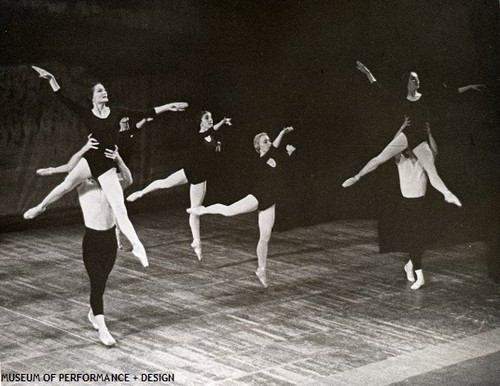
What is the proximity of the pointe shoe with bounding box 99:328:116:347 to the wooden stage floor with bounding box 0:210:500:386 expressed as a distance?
0.16 ft

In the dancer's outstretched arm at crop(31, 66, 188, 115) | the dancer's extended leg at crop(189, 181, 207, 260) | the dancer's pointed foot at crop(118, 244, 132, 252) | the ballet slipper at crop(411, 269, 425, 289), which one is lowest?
the ballet slipper at crop(411, 269, 425, 289)

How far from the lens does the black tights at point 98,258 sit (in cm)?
789

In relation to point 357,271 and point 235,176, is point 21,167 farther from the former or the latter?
point 357,271

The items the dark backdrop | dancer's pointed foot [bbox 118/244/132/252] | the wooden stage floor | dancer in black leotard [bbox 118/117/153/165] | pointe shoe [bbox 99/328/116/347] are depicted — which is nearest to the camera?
the wooden stage floor

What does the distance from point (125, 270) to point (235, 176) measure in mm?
1305

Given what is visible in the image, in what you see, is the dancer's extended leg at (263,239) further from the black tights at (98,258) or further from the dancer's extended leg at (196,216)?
the black tights at (98,258)

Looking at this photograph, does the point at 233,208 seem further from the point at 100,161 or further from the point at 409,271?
the point at 100,161

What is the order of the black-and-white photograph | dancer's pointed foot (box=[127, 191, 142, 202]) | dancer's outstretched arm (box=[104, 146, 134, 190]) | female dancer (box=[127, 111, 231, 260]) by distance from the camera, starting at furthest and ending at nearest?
female dancer (box=[127, 111, 231, 260])
dancer's pointed foot (box=[127, 191, 142, 202])
dancer's outstretched arm (box=[104, 146, 134, 190])
the black-and-white photograph

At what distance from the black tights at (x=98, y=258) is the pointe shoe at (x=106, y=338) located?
184 mm

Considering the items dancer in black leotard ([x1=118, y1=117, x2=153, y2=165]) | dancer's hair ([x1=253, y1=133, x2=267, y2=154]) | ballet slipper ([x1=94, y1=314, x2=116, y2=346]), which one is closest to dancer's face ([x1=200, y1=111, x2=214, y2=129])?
dancer's hair ([x1=253, y1=133, x2=267, y2=154])

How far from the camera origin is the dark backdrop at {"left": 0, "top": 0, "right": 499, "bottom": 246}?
346 inches

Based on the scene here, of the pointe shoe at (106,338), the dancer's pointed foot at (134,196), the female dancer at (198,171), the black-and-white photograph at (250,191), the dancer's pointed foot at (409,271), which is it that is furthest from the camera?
the dancer's pointed foot at (409,271)

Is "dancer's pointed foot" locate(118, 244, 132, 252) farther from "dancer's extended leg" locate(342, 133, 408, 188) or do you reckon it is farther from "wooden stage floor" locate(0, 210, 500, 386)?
"dancer's extended leg" locate(342, 133, 408, 188)

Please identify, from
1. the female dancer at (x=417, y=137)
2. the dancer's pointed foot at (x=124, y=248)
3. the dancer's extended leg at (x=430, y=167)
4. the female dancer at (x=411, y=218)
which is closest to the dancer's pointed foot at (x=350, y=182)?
the female dancer at (x=411, y=218)
